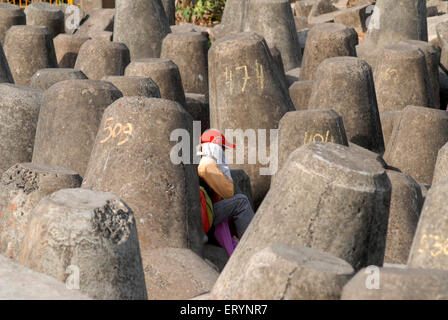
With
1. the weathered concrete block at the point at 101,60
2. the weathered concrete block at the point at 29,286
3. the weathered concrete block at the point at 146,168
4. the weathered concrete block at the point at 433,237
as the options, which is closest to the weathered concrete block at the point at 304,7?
the weathered concrete block at the point at 101,60

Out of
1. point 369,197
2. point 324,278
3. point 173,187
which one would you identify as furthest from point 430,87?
point 324,278

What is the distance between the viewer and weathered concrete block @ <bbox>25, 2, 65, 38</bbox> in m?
10.1

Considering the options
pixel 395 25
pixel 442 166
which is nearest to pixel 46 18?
pixel 395 25

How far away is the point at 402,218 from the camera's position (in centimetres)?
484

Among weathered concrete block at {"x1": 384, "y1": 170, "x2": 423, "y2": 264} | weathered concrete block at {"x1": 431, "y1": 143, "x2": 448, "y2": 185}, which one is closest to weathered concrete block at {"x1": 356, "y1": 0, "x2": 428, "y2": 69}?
weathered concrete block at {"x1": 431, "y1": 143, "x2": 448, "y2": 185}

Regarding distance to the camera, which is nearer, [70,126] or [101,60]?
[70,126]

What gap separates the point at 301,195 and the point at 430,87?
5208 mm

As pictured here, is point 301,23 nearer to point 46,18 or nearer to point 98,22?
point 98,22

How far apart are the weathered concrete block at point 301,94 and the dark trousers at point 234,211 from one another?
9.56ft

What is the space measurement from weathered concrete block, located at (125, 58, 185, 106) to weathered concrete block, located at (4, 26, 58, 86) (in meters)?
1.15

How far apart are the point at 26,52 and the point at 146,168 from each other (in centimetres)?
404

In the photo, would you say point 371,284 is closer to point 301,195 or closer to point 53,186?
point 301,195

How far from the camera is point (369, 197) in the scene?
296 centimetres

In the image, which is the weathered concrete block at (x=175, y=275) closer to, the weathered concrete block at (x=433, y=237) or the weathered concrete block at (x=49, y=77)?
the weathered concrete block at (x=433, y=237)
